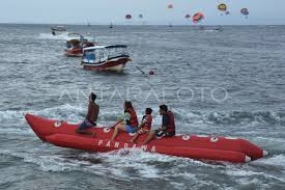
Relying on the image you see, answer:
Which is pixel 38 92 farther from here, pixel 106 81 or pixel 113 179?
pixel 113 179

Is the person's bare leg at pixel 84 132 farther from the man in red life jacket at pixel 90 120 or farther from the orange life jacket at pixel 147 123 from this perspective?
the orange life jacket at pixel 147 123

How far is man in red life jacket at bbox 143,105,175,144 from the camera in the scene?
13.8 meters

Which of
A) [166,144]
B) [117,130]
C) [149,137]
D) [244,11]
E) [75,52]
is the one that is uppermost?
[244,11]

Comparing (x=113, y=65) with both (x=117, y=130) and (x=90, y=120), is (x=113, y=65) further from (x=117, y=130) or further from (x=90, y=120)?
(x=117, y=130)

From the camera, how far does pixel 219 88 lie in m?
29.4

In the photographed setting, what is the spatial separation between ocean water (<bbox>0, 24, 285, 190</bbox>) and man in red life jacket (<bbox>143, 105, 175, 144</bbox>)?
565mm

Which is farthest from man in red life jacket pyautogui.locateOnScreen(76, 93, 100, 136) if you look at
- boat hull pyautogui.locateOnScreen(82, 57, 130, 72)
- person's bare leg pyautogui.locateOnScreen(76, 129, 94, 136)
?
boat hull pyautogui.locateOnScreen(82, 57, 130, 72)

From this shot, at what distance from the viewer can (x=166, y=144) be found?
13812mm

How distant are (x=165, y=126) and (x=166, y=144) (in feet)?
1.58

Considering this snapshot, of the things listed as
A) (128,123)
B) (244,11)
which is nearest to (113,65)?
(128,123)

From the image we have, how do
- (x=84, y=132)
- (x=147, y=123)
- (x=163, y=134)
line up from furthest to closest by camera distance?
(x=84, y=132) → (x=147, y=123) → (x=163, y=134)

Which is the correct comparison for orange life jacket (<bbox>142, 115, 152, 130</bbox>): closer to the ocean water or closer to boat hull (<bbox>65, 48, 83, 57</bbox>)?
the ocean water

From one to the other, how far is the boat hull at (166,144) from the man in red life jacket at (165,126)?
0.40 feet

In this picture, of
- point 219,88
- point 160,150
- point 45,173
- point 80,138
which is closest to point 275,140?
point 160,150
